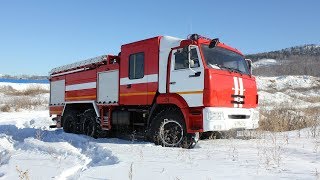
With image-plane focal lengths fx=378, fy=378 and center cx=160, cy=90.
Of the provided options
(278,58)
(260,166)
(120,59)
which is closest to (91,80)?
(120,59)

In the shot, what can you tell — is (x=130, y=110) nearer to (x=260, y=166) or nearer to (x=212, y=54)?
(x=212, y=54)

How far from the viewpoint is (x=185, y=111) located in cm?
913

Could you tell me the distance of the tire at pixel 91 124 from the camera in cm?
1262

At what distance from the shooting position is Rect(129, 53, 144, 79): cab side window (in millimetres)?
10750

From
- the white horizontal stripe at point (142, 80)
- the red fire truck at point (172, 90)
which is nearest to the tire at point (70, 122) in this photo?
the red fire truck at point (172, 90)

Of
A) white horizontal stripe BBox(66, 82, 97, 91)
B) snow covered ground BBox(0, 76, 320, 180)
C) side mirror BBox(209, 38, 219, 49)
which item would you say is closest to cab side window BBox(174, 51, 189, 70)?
side mirror BBox(209, 38, 219, 49)

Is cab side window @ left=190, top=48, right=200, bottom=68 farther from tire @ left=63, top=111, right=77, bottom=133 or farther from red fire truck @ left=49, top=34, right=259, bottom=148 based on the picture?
tire @ left=63, top=111, right=77, bottom=133

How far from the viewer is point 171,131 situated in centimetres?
956

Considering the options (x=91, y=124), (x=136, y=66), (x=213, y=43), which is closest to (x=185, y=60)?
(x=213, y=43)

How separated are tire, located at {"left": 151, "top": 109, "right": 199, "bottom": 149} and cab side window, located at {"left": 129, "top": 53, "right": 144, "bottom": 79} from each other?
1.54m

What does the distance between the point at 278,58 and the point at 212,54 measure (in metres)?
129

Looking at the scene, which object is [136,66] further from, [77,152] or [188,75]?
[77,152]

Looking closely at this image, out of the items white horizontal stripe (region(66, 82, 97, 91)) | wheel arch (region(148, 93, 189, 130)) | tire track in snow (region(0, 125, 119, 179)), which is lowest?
tire track in snow (region(0, 125, 119, 179))

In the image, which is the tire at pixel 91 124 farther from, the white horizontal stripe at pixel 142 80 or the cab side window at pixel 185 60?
the cab side window at pixel 185 60
